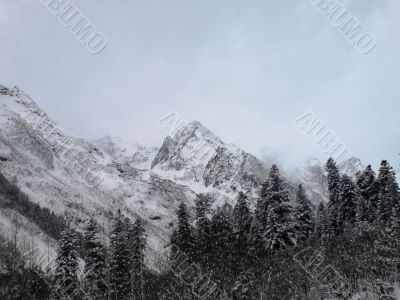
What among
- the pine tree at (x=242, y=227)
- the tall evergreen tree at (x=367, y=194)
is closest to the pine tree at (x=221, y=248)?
the pine tree at (x=242, y=227)

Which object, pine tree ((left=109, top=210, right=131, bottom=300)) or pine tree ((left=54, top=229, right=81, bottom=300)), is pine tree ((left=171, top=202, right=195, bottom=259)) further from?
pine tree ((left=54, top=229, right=81, bottom=300))

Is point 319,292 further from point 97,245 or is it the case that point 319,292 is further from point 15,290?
point 15,290

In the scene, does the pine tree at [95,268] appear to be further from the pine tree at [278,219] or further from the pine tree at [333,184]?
the pine tree at [333,184]

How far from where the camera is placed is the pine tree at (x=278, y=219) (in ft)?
156

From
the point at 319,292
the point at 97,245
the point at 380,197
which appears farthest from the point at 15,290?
the point at 319,292

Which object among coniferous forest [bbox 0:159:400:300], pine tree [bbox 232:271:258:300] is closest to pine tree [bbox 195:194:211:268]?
coniferous forest [bbox 0:159:400:300]

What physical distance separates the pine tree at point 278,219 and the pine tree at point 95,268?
17.4m

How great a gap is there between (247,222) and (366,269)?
25832 mm

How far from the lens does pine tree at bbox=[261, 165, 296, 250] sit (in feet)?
156

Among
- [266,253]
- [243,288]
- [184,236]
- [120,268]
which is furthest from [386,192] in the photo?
[120,268]

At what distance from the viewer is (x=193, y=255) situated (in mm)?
52188

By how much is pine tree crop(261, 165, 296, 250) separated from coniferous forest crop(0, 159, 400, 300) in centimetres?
10

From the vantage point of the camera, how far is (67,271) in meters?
51.9

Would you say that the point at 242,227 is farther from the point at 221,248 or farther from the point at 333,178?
the point at 333,178
